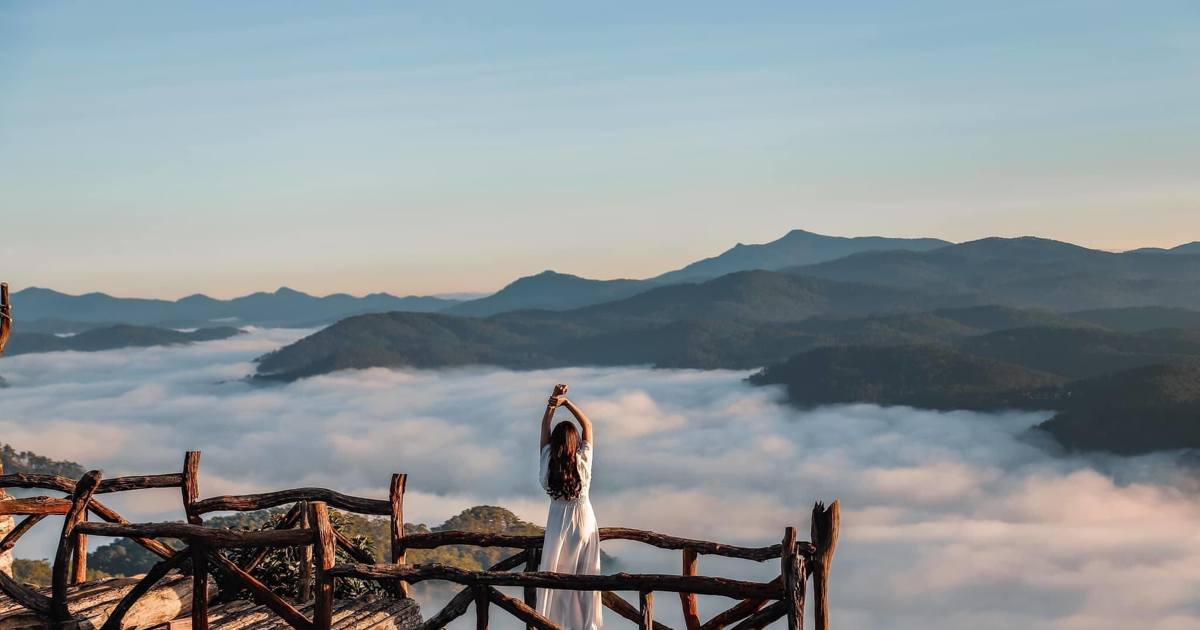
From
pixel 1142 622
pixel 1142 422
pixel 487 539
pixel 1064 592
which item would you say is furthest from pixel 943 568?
pixel 487 539

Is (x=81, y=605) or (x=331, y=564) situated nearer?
(x=331, y=564)

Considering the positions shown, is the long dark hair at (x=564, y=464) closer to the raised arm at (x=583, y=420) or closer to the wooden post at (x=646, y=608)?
the raised arm at (x=583, y=420)

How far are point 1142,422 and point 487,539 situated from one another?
19969 cm

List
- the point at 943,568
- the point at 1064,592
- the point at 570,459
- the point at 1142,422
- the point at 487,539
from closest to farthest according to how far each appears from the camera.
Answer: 1. the point at 570,459
2. the point at 487,539
3. the point at 1064,592
4. the point at 943,568
5. the point at 1142,422

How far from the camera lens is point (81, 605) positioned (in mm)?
11578

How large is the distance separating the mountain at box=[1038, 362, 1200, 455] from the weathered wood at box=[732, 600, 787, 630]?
198m

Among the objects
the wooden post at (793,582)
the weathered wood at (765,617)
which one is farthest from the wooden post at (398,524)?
the wooden post at (793,582)

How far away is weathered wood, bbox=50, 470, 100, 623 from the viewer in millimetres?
10320

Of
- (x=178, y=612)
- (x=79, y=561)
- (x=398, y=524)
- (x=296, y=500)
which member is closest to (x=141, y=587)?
(x=178, y=612)

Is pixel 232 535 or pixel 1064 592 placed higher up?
pixel 232 535

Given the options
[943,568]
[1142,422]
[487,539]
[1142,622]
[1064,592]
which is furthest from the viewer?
[1142,422]

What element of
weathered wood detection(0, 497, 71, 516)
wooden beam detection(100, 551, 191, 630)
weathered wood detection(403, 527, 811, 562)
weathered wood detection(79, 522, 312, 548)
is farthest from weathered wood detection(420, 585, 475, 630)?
weathered wood detection(0, 497, 71, 516)

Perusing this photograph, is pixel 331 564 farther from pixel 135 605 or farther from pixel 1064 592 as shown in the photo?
pixel 1064 592

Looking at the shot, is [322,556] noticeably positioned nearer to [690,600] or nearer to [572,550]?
[572,550]
